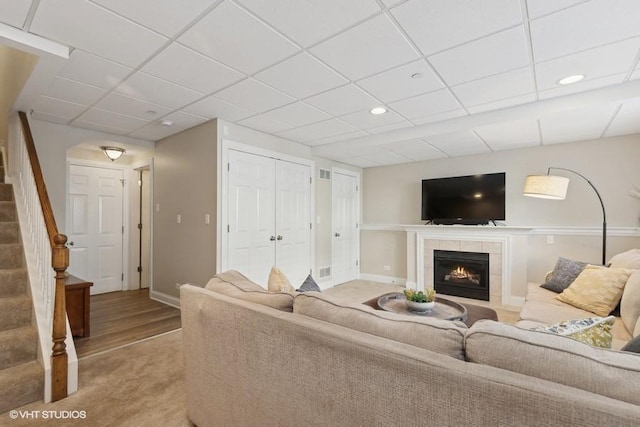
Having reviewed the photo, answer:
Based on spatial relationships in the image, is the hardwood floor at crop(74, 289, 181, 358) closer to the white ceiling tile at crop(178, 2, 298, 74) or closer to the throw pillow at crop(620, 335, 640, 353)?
the white ceiling tile at crop(178, 2, 298, 74)

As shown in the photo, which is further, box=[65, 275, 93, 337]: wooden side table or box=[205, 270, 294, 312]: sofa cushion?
box=[65, 275, 93, 337]: wooden side table

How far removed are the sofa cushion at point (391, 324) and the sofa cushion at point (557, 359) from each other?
57 millimetres

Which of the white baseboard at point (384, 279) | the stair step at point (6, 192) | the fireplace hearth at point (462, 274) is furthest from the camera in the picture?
the white baseboard at point (384, 279)

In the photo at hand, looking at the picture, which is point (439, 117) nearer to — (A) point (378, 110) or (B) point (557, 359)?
(A) point (378, 110)

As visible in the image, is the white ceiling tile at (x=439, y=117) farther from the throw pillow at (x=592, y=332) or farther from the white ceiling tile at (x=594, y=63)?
the throw pillow at (x=592, y=332)

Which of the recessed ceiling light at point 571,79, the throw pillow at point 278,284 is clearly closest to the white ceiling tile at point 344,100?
the recessed ceiling light at point 571,79

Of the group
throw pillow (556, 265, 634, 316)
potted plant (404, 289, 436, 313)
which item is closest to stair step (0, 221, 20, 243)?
potted plant (404, 289, 436, 313)

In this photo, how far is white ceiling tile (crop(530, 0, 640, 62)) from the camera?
1743 millimetres

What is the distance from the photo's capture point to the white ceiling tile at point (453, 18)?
68.1 inches

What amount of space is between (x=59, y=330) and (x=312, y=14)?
2609 millimetres

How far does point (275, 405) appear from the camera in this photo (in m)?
1.27

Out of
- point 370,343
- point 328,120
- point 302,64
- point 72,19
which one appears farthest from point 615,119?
point 72,19

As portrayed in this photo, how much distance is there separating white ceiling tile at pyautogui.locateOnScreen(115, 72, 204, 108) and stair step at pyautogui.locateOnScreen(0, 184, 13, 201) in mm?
1711

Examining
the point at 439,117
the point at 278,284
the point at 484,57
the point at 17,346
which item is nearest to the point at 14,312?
the point at 17,346
